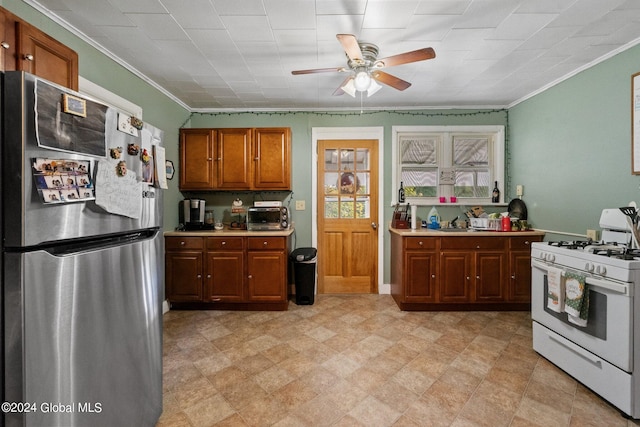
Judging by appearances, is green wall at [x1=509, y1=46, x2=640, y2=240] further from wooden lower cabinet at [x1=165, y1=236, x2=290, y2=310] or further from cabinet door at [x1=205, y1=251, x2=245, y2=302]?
cabinet door at [x1=205, y1=251, x2=245, y2=302]

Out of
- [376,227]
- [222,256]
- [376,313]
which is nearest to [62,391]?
[222,256]

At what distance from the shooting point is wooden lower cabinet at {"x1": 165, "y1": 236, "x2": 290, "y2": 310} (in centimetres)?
310

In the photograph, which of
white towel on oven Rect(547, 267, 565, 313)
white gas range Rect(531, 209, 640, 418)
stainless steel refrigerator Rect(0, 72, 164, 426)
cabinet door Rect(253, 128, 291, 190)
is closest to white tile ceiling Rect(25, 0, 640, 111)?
cabinet door Rect(253, 128, 291, 190)

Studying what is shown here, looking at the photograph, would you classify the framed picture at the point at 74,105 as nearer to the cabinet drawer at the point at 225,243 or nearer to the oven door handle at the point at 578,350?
the cabinet drawer at the point at 225,243

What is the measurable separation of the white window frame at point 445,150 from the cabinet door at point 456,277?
0.90m

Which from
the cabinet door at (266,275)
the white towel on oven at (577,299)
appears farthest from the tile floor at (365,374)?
the white towel on oven at (577,299)

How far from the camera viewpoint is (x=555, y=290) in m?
1.96

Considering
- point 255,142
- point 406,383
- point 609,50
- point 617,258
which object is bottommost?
point 406,383

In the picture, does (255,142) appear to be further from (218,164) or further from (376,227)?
(376,227)

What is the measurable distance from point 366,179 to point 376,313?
1770 millimetres

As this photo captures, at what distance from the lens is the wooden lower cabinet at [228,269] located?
3104 mm

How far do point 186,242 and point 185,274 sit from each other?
0.37 m

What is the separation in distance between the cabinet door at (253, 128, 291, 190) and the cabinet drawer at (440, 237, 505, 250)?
2.00m

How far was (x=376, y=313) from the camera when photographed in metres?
3.08
